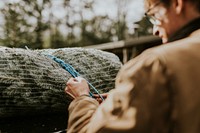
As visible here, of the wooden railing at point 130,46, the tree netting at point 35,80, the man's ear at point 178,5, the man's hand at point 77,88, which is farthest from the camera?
the wooden railing at point 130,46

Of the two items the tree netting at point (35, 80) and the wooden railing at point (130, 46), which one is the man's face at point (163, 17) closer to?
the tree netting at point (35, 80)

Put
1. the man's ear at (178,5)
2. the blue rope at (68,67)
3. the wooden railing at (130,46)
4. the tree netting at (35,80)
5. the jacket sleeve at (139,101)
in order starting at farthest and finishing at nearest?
1. the wooden railing at (130,46)
2. the blue rope at (68,67)
3. the tree netting at (35,80)
4. the man's ear at (178,5)
5. the jacket sleeve at (139,101)

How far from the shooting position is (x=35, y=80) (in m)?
1.97

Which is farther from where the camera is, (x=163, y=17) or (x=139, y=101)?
(x=163, y=17)

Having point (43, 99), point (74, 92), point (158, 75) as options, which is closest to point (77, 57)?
point (43, 99)

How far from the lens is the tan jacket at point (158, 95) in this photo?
1.17 metres

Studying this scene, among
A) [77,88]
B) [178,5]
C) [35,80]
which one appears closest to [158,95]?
[178,5]

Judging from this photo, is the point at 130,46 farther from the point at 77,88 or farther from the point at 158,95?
the point at 158,95

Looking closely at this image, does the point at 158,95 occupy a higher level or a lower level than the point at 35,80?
higher

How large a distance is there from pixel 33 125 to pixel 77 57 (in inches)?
19.5

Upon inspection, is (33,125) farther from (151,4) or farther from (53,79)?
(151,4)

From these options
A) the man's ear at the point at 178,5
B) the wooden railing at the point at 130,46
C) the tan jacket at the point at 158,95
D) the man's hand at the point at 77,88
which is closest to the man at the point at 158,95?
the tan jacket at the point at 158,95

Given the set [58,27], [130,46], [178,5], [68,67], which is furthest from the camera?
[58,27]

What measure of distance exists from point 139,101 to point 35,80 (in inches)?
35.9
